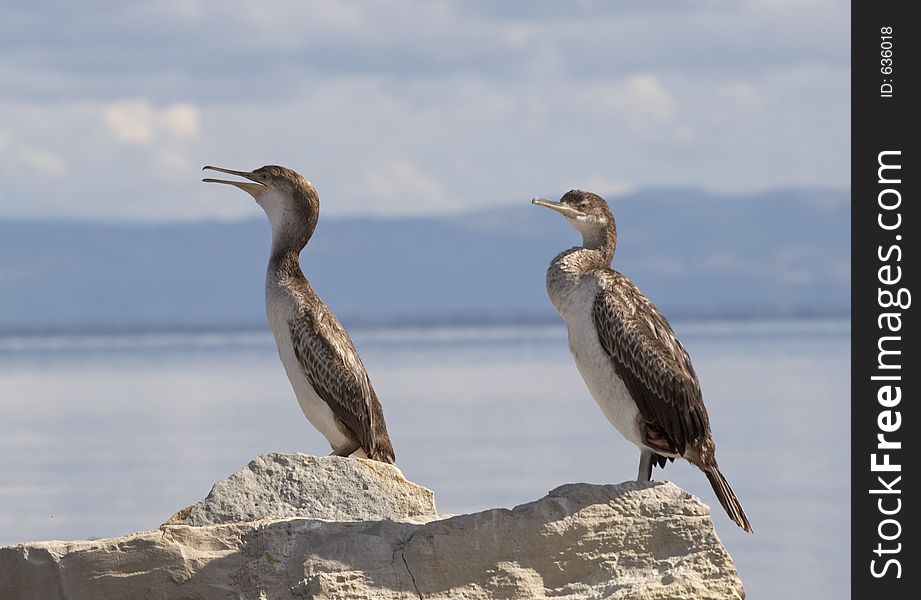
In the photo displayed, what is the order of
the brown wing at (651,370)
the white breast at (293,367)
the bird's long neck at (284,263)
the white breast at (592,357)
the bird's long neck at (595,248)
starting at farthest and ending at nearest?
the bird's long neck at (284,263), the white breast at (293,367), the bird's long neck at (595,248), the white breast at (592,357), the brown wing at (651,370)

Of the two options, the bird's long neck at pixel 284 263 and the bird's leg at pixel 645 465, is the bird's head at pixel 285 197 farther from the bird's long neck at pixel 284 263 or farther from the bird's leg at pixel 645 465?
the bird's leg at pixel 645 465

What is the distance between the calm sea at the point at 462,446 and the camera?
1842cm

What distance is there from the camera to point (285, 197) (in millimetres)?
12977

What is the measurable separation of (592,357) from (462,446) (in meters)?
14.3

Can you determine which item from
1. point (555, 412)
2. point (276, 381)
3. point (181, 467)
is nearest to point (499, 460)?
point (181, 467)

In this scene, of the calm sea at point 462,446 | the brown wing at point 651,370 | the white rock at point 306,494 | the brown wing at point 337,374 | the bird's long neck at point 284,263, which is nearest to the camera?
the white rock at point 306,494

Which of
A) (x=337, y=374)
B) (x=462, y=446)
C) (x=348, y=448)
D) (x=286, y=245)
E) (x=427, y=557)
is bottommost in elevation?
(x=427, y=557)

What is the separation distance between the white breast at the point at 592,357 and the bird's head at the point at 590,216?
1.77 ft

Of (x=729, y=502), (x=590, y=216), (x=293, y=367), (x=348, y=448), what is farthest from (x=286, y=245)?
(x=729, y=502)

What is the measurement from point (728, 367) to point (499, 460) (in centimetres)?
2548

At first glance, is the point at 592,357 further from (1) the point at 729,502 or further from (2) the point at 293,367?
(2) the point at 293,367

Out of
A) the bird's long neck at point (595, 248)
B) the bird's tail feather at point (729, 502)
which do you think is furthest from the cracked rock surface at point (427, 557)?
the bird's long neck at point (595, 248)
